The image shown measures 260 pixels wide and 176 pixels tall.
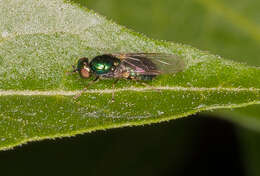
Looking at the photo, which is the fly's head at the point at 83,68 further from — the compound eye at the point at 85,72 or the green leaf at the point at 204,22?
the green leaf at the point at 204,22

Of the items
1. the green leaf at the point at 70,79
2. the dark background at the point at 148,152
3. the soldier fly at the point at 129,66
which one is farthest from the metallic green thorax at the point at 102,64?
the dark background at the point at 148,152

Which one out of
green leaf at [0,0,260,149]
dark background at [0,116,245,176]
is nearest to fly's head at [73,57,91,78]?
green leaf at [0,0,260,149]

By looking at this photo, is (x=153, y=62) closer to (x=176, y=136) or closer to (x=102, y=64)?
(x=102, y=64)

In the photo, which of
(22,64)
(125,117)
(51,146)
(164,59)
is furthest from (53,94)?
(51,146)

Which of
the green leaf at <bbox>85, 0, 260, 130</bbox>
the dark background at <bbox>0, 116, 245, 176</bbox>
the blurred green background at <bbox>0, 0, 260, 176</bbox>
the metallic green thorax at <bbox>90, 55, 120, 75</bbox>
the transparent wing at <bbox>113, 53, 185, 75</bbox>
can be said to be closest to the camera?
the transparent wing at <bbox>113, 53, 185, 75</bbox>

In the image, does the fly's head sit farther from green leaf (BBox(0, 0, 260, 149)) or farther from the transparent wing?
the transparent wing

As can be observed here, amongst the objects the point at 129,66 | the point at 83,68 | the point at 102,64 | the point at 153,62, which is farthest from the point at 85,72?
the point at 153,62
